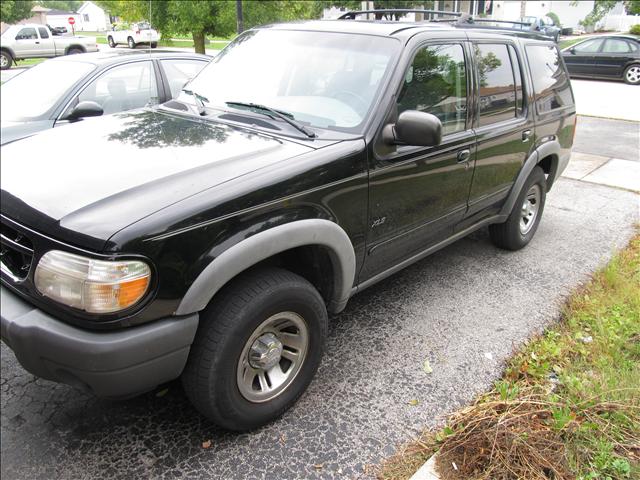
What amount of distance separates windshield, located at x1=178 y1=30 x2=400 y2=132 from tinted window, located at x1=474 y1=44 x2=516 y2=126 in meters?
0.95

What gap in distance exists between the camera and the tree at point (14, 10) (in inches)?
931

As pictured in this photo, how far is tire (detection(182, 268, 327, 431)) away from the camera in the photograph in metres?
2.25

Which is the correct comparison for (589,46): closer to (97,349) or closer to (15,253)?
(15,253)

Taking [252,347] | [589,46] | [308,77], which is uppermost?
[308,77]

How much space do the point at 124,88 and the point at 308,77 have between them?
327 cm

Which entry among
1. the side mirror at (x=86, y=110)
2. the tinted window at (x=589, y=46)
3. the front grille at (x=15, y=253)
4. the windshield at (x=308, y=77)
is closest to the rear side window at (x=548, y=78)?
the windshield at (x=308, y=77)

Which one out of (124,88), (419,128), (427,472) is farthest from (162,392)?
(124,88)

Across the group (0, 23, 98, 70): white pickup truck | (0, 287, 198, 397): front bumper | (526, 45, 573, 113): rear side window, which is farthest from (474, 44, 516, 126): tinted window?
(0, 23, 98, 70): white pickup truck

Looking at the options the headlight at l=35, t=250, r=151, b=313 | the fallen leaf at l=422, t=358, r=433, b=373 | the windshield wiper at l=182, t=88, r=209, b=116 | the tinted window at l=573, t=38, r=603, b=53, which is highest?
the windshield wiper at l=182, t=88, r=209, b=116

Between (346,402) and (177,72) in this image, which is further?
(177,72)

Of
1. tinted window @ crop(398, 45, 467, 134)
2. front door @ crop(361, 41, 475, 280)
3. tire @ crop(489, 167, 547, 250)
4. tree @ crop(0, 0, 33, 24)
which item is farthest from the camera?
tree @ crop(0, 0, 33, 24)

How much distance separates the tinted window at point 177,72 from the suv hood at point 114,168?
125 inches

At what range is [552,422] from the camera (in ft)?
8.16

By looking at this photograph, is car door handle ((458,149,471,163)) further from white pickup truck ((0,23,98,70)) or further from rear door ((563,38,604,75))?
white pickup truck ((0,23,98,70))
